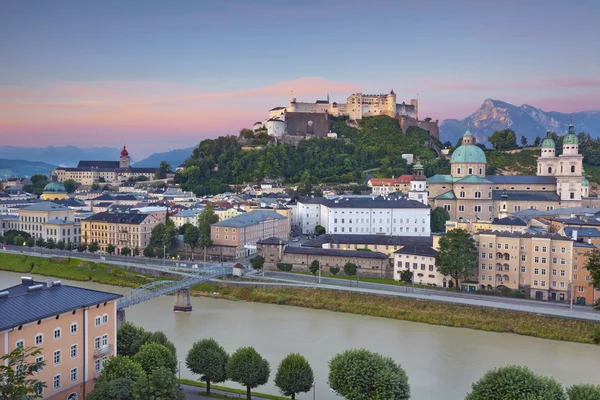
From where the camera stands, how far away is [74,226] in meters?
31.4

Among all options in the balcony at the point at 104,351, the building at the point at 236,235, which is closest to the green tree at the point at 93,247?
the building at the point at 236,235

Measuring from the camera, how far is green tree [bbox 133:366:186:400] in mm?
9320

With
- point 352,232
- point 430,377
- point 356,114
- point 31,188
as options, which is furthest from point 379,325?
A: point 31,188

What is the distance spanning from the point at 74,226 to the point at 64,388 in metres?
23.2

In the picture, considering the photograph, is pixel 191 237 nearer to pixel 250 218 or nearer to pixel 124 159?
pixel 250 218

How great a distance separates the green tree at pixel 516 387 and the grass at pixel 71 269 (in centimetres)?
1643

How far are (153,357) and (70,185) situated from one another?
153 ft

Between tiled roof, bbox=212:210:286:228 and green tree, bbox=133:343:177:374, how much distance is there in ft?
51.7

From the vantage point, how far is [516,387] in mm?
9430

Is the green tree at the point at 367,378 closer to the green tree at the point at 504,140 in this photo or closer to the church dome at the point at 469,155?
the church dome at the point at 469,155

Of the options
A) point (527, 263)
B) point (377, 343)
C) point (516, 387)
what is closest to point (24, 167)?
point (527, 263)

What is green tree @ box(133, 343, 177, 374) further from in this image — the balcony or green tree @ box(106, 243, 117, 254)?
green tree @ box(106, 243, 117, 254)

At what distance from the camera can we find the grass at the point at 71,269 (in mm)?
23900

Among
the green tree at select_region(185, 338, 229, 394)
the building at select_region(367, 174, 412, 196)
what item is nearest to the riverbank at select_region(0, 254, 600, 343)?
the green tree at select_region(185, 338, 229, 394)
